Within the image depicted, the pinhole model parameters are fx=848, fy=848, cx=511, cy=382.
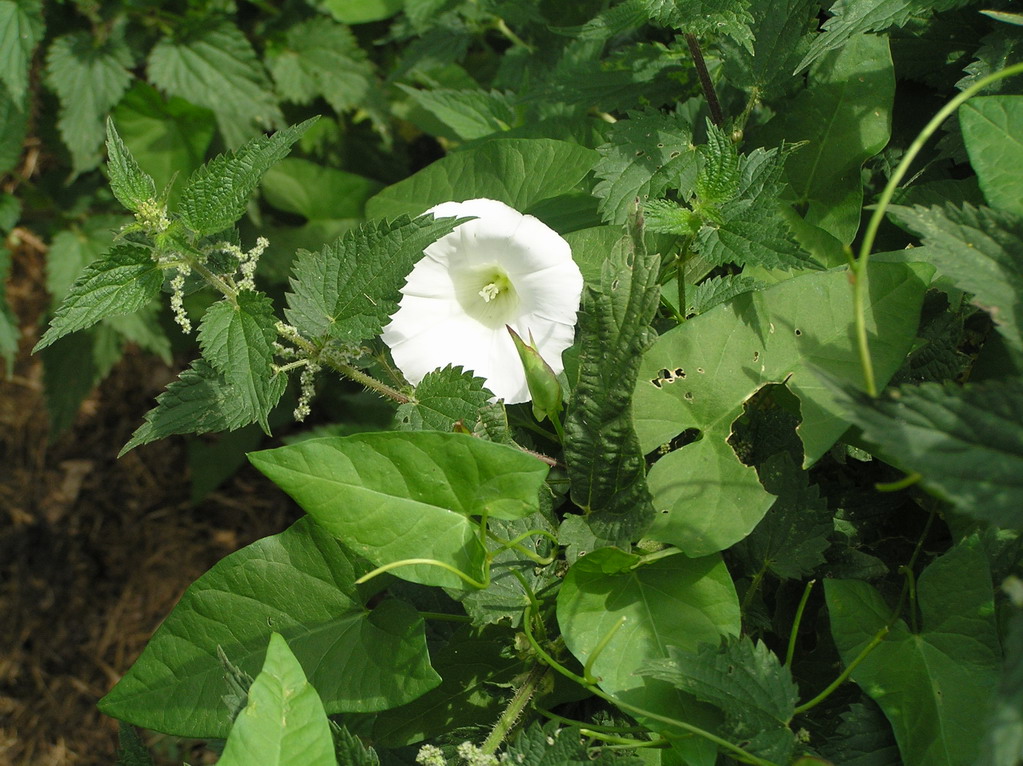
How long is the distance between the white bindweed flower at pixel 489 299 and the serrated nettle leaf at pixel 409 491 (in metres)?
0.17

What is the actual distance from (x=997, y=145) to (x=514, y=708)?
0.83 meters

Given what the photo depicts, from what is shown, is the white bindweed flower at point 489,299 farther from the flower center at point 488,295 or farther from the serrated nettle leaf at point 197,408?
the serrated nettle leaf at point 197,408

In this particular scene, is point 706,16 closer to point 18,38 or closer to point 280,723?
point 280,723

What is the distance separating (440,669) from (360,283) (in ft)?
1.60

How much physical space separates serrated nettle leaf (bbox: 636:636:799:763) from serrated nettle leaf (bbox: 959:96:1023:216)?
0.55 meters

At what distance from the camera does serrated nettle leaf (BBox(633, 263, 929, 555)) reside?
0.93 meters


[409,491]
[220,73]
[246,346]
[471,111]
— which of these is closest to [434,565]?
[409,491]

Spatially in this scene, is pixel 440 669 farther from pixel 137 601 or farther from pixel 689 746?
pixel 137 601

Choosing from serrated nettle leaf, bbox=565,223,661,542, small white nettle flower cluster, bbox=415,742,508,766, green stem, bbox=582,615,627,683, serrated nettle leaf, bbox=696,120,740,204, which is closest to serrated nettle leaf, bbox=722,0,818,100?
serrated nettle leaf, bbox=696,120,740,204

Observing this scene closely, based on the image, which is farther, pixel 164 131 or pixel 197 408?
pixel 164 131

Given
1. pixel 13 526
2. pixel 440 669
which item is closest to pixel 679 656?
pixel 440 669

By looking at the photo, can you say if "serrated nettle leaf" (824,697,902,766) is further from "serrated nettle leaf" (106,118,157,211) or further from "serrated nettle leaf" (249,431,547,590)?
"serrated nettle leaf" (106,118,157,211)

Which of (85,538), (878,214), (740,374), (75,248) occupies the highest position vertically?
(878,214)

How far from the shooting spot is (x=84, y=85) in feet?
6.04
